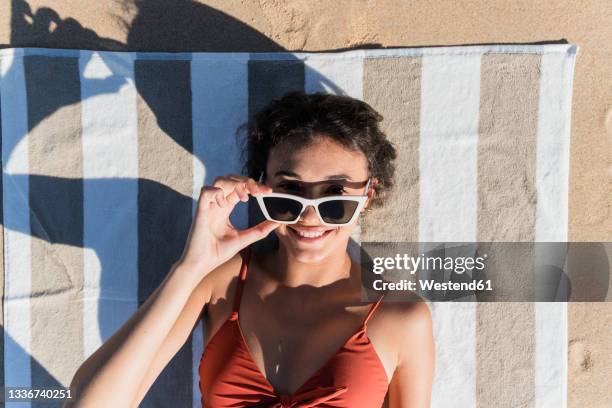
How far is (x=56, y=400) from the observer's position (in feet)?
6.84

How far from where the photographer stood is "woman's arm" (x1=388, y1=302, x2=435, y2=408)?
1676mm

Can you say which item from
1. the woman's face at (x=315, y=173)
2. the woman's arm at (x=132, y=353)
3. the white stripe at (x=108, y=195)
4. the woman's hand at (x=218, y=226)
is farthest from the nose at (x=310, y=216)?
the white stripe at (x=108, y=195)

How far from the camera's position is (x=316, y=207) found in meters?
1.52

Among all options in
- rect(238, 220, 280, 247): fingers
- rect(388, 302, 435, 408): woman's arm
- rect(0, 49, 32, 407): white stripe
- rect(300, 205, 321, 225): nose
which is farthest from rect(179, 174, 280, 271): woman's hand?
rect(0, 49, 32, 407): white stripe

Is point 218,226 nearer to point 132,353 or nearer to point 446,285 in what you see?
point 132,353

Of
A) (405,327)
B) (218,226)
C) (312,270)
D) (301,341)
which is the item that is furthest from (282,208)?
(405,327)

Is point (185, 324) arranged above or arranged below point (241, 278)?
below

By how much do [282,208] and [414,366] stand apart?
2.33 ft

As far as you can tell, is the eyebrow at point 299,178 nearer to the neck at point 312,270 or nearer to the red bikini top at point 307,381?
the neck at point 312,270

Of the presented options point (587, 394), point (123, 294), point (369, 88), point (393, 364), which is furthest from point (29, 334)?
point (587, 394)

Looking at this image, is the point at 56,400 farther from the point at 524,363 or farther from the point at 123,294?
the point at 524,363

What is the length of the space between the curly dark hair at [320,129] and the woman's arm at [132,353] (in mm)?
472

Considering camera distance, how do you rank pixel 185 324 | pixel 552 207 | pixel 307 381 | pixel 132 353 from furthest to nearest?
pixel 552 207 < pixel 185 324 < pixel 307 381 < pixel 132 353

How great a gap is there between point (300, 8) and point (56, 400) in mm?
1927
